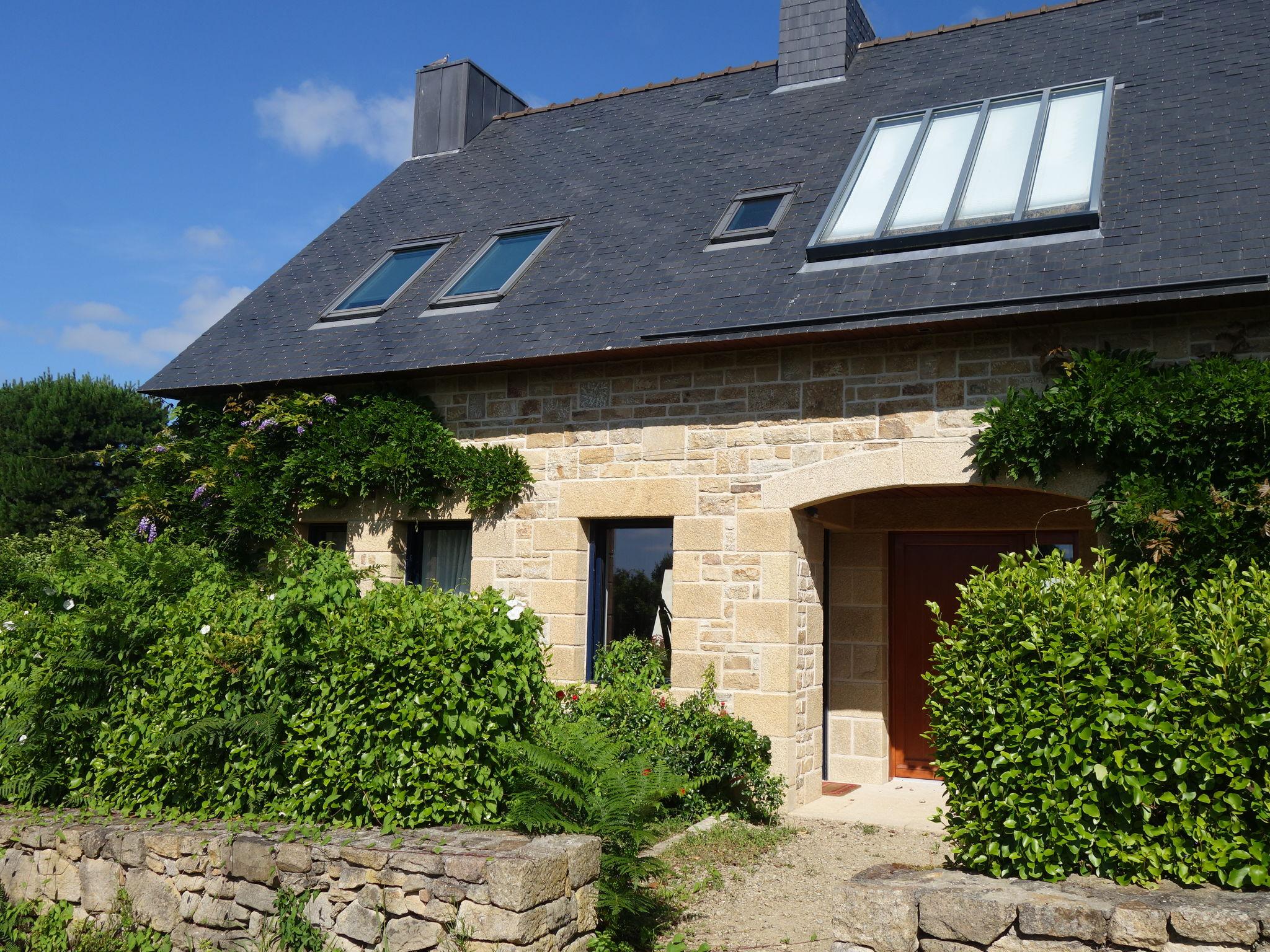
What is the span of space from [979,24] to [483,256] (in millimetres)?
6035

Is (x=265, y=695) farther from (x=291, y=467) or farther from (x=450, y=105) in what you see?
(x=450, y=105)

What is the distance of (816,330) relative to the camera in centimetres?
767

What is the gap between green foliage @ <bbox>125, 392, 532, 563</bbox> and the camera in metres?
9.33

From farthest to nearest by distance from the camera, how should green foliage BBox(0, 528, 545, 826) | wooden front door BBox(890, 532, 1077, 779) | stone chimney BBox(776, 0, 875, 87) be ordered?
stone chimney BBox(776, 0, 875, 87), wooden front door BBox(890, 532, 1077, 779), green foliage BBox(0, 528, 545, 826)

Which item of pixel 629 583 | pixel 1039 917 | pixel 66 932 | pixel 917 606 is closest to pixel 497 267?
pixel 629 583

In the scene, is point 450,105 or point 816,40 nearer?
point 816,40

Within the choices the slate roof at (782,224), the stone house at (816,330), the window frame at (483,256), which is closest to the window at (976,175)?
the stone house at (816,330)

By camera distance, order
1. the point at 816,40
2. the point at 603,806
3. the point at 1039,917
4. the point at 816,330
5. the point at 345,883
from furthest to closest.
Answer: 1. the point at 816,40
2. the point at 816,330
3. the point at 603,806
4. the point at 345,883
5. the point at 1039,917

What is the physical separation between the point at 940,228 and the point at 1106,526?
8.61ft

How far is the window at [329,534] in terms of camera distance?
34.0 feet

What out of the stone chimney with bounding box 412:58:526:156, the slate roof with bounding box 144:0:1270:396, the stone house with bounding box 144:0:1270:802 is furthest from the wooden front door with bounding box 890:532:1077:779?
the stone chimney with bounding box 412:58:526:156

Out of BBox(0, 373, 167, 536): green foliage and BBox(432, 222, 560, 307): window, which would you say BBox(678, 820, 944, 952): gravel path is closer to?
BBox(432, 222, 560, 307): window

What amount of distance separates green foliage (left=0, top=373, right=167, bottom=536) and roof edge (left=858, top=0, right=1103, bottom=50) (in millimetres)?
14011

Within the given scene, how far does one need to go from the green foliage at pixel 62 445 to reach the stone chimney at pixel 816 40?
1303 centimetres
